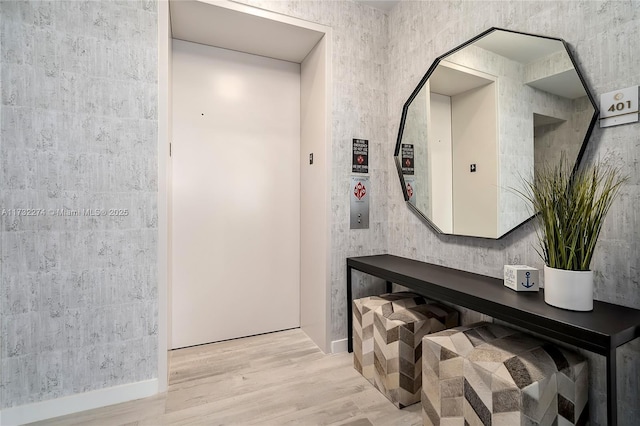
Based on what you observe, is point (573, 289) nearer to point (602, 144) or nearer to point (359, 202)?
point (602, 144)

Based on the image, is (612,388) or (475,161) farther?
(475,161)

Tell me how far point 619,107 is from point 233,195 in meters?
2.36

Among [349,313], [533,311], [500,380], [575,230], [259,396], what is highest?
[575,230]

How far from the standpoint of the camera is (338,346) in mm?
2314

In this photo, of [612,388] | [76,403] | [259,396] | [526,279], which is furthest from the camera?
[259,396]

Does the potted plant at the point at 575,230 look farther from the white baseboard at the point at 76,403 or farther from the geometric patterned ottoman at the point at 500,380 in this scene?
the white baseboard at the point at 76,403

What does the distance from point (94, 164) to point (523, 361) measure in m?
2.27

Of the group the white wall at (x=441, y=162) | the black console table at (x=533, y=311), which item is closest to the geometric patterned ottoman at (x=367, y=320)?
the black console table at (x=533, y=311)

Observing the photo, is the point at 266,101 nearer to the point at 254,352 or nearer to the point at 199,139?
the point at 199,139

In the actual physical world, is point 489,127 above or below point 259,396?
above

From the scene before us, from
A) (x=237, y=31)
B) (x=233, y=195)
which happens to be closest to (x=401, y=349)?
(x=233, y=195)

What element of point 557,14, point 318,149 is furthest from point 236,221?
point 557,14

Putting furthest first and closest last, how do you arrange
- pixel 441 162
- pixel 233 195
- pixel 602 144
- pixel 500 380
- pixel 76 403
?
pixel 233 195 < pixel 441 162 < pixel 76 403 < pixel 602 144 < pixel 500 380

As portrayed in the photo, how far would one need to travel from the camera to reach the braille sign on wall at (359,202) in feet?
7.75
